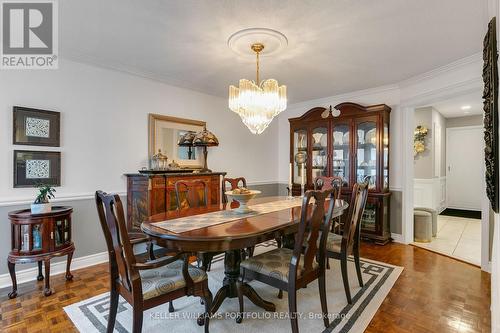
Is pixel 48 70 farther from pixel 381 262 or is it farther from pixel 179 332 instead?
pixel 381 262

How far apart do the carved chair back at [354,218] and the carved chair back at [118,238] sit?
5.55 ft

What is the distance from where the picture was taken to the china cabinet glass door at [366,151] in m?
4.07

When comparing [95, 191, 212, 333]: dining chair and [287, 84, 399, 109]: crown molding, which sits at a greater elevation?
[287, 84, 399, 109]: crown molding

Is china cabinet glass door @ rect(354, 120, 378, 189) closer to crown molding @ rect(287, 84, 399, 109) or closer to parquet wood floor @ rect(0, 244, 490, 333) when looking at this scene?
crown molding @ rect(287, 84, 399, 109)

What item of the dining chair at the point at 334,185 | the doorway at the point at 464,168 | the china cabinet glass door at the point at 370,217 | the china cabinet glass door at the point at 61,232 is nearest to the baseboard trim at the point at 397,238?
the china cabinet glass door at the point at 370,217

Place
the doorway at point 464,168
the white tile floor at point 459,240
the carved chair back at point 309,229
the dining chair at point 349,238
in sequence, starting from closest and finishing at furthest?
the carved chair back at point 309,229 < the dining chair at point 349,238 < the white tile floor at point 459,240 < the doorway at point 464,168

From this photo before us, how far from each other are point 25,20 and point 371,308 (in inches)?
150

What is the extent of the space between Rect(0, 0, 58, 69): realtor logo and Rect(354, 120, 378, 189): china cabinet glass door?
3.99 meters

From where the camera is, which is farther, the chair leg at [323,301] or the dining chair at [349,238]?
the dining chair at [349,238]

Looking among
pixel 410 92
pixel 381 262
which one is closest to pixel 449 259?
pixel 381 262

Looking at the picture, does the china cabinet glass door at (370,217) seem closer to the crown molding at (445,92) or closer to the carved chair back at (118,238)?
the crown molding at (445,92)

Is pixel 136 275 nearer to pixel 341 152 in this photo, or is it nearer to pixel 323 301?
pixel 323 301

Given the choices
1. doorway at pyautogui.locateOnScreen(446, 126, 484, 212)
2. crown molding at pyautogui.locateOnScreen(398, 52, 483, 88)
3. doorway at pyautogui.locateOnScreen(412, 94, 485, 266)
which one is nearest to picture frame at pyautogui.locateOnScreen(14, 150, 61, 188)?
crown molding at pyautogui.locateOnScreen(398, 52, 483, 88)

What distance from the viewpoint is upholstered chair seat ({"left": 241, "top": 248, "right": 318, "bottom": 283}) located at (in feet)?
6.02
